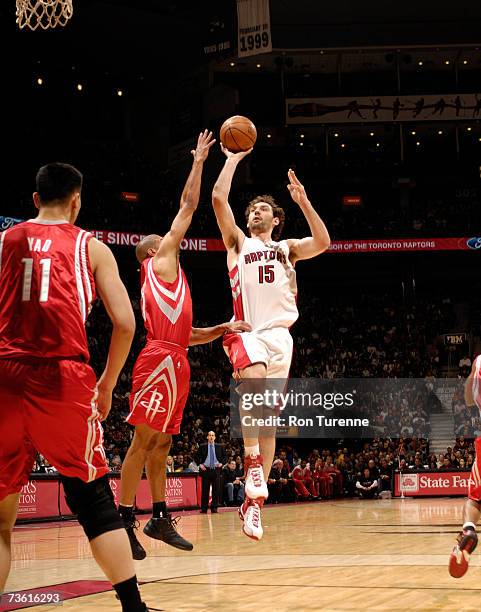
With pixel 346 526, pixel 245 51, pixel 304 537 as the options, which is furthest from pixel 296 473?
pixel 245 51

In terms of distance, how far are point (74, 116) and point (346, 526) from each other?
2380cm

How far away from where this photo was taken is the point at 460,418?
27.7 metres

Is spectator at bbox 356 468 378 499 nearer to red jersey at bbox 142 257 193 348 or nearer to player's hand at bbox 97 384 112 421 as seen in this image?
red jersey at bbox 142 257 193 348

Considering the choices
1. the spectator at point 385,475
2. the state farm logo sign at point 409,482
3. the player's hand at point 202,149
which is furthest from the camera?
the spectator at point 385,475

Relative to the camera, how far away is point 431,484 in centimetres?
2406

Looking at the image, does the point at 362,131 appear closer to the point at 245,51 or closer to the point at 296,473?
the point at 245,51

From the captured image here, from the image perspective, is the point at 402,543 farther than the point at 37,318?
Yes

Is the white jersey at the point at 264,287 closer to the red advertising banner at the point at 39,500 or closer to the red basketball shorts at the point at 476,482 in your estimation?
the red basketball shorts at the point at 476,482

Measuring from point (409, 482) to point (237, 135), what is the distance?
19540 millimetres

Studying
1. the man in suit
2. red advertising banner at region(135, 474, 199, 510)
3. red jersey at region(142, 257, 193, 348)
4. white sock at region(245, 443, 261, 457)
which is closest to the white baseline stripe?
red jersey at region(142, 257, 193, 348)

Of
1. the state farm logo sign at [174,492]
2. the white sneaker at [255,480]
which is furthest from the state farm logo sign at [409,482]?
the white sneaker at [255,480]

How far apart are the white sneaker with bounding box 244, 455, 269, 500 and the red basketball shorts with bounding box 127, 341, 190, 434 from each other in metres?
0.61

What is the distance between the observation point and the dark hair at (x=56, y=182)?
4062 mm

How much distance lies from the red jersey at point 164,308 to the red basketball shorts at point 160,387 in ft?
0.29
